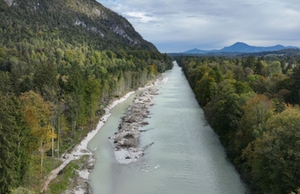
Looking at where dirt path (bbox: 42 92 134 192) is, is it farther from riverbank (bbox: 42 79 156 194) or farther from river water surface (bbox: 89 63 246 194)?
river water surface (bbox: 89 63 246 194)

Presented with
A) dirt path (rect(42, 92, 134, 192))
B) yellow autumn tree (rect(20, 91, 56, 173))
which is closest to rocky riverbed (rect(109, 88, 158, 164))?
dirt path (rect(42, 92, 134, 192))

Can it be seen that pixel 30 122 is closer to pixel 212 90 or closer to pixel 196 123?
pixel 196 123

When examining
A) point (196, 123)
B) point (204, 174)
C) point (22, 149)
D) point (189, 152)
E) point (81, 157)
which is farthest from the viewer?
point (196, 123)

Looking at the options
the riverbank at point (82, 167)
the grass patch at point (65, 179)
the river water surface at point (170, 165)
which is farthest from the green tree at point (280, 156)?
the grass patch at point (65, 179)

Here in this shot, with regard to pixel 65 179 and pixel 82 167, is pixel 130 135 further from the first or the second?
pixel 65 179

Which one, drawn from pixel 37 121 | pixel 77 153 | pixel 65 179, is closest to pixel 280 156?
pixel 65 179

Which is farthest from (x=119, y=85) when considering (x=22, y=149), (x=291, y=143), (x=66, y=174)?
(x=291, y=143)
